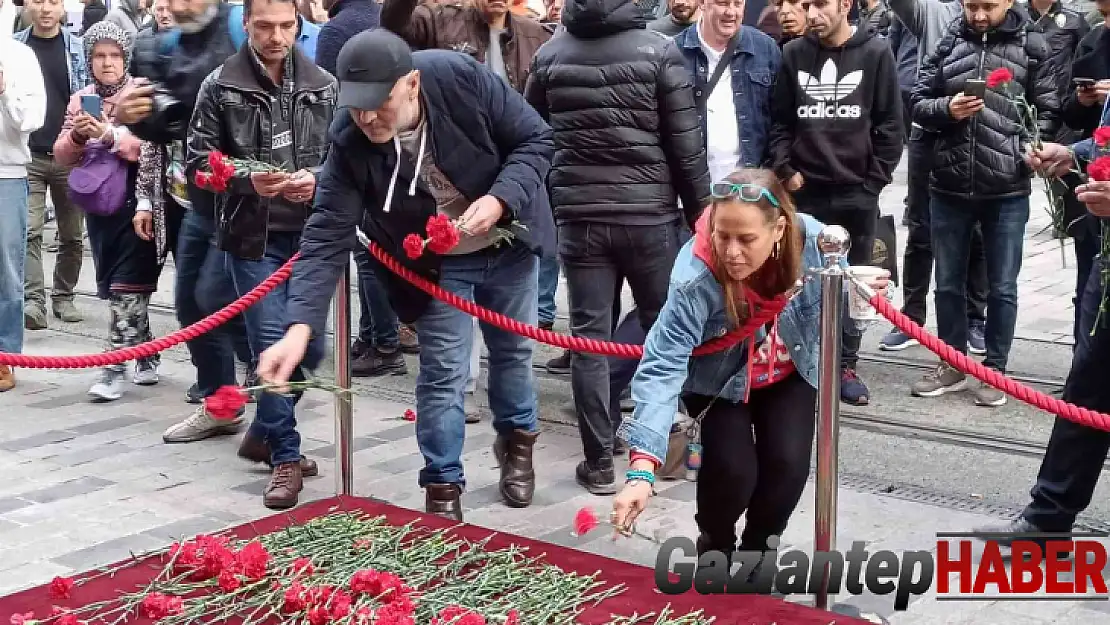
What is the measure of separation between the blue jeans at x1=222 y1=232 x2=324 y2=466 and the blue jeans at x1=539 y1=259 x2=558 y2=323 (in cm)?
270

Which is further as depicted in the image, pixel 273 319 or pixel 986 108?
pixel 986 108

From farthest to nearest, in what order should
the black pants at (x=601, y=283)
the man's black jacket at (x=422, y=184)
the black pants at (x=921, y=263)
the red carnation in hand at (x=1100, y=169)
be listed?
1. the black pants at (x=921, y=263)
2. the black pants at (x=601, y=283)
3. the man's black jacket at (x=422, y=184)
4. the red carnation in hand at (x=1100, y=169)

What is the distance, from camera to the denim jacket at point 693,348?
12.9 feet

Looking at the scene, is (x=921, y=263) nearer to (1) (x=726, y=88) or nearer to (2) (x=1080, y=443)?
(1) (x=726, y=88)

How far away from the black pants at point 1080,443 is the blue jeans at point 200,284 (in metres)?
3.52

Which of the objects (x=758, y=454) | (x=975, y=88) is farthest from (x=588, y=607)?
(x=975, y=88)

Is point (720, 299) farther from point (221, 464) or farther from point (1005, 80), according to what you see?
point (221, 464)

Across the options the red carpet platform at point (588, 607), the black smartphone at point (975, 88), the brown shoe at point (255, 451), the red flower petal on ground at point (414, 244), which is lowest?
the brown shoe at point (255, 451)

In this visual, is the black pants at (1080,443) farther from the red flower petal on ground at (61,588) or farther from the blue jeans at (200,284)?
the blue jeans at (200,284)

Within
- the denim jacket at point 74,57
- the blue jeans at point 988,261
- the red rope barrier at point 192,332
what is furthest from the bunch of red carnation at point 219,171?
the denim jacket at point 74,57

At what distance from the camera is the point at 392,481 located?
612cm

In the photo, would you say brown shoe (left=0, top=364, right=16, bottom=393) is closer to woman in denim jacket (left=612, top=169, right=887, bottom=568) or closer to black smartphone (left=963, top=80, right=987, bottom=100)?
woman in denim jacket (left=612, top=169, right=887, bottom=568)

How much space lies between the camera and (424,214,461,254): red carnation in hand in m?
4.68

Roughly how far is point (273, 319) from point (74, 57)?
16.7ft
